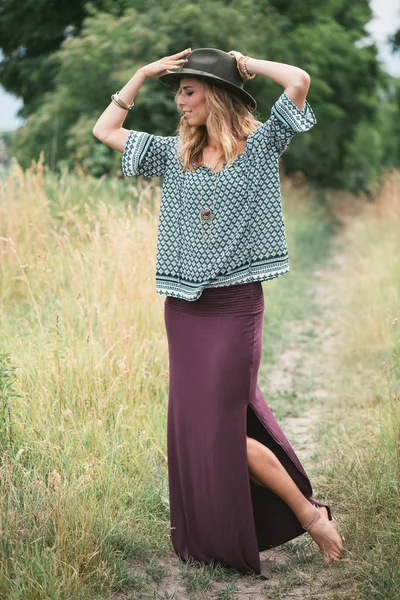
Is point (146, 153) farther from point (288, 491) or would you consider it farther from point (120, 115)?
point (288, 491)

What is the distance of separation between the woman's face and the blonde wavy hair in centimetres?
2

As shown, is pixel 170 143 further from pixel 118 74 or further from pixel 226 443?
pixel 118 74

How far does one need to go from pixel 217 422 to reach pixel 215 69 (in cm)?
140

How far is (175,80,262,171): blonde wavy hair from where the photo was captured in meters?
3.34

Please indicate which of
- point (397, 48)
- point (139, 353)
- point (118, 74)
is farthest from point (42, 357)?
point (397, 48)

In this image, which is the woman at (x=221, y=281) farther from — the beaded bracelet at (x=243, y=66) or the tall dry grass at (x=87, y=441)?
the tall dry grass at (x=87, y=441)

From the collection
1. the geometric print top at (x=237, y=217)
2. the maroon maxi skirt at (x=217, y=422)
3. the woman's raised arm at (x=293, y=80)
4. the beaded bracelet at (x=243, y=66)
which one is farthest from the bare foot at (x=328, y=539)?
the beaded bracelet at (x=243, y=66)

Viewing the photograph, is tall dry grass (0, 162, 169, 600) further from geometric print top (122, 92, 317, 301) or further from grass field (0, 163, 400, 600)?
geometric print top (122, 92, 317, 301)

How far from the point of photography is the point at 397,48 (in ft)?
66.1

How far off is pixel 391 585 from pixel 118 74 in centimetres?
911

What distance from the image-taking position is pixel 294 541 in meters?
3.88

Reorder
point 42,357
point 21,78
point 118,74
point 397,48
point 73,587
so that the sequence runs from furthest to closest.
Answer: point 397,48, point 21,78, point 118,74, point 42,357, point 73,587

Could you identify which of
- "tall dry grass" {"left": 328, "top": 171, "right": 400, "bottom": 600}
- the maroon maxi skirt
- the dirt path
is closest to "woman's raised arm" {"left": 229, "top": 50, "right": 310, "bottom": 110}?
the maroon maxi skirt

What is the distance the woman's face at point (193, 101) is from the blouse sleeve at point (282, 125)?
233 mm
